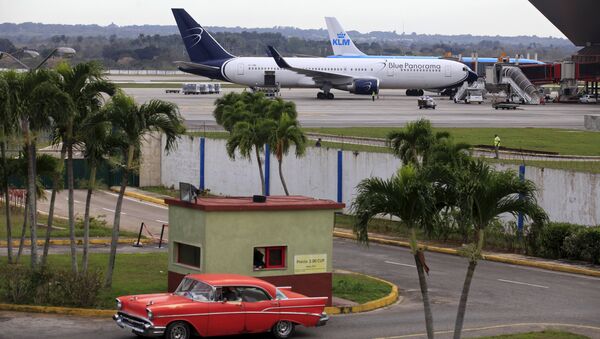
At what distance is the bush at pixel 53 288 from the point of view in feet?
78.8

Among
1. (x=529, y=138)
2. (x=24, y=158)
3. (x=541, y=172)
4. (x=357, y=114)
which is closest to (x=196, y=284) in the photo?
(x=24, y=158)

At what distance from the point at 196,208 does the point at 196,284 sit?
2.66 meters

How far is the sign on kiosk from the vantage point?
80.2ft

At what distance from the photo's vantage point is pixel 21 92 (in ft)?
87.0

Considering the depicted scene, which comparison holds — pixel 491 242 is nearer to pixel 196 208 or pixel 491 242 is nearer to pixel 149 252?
pixel 149 252

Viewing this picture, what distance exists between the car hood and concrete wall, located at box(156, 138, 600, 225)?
17707mm

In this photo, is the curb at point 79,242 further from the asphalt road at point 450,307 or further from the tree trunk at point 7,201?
the asphalt road at point 450,307

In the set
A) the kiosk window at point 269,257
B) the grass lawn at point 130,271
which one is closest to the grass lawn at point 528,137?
the grass lawn at point 130,271

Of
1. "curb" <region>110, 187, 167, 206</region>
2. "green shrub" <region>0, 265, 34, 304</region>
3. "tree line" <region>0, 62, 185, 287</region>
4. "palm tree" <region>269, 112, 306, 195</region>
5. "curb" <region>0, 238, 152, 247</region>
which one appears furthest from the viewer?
"curb" <region>110, 187, 167, 206</region>

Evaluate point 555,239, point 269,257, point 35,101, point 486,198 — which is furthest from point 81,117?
point 555,239

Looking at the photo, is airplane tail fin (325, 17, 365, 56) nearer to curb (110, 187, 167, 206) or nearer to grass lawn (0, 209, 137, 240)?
curb (110, 187, 167, 206)

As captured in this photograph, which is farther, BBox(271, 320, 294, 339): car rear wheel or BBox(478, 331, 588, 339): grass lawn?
BBox(478, 331, 588, 339): grass lawn

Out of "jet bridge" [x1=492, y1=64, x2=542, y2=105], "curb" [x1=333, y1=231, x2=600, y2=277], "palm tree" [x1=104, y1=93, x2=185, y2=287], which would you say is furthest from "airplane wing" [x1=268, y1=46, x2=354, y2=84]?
"palm tree" [x1=104, y1=93, x2=185, y2=287]

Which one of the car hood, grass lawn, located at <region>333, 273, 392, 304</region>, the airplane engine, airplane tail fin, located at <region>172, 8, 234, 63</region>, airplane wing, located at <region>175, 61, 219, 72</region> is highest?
airplane tail fin, located at <region>172, 8, 234, 63</region>
